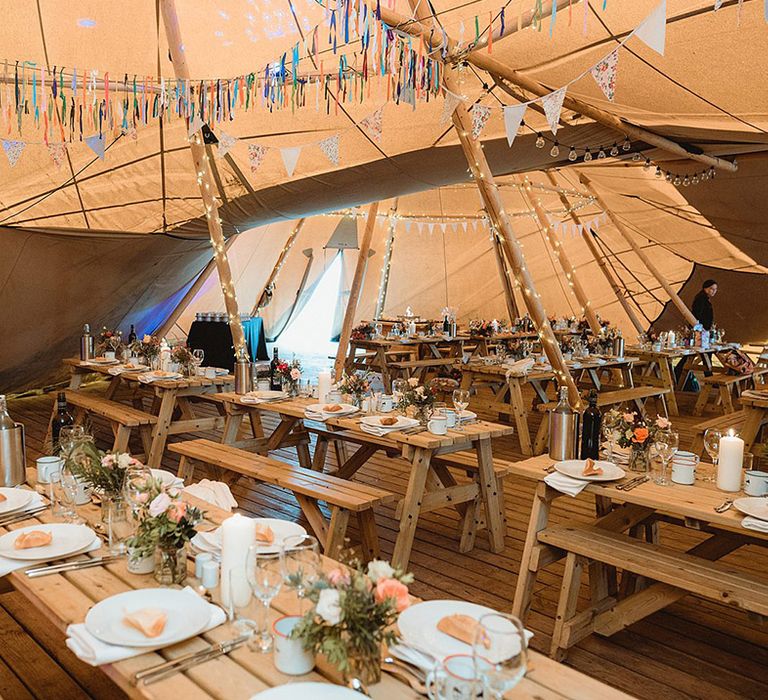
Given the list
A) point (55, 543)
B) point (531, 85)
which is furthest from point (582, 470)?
point (531, 85)

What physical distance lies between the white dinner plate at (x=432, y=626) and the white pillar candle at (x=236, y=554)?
338 mm

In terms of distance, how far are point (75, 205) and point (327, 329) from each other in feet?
32.8

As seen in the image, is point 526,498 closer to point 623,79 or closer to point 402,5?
point 623,79

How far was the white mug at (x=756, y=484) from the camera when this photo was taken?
2410 mm

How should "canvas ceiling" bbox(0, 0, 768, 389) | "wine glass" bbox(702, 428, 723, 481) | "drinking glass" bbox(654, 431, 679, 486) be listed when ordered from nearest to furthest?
"drinking glass" bbox(654, 431, 679, 486) < "wine glass" bbox(702, 428, 723, 481) < "canvas ceiling" bbox(0, 0, 768, 389)

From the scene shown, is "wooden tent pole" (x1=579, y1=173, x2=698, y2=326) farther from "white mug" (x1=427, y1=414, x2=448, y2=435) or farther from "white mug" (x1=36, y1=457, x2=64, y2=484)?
"white mug" (x1=36, y1=457, x2=64, y2=484)

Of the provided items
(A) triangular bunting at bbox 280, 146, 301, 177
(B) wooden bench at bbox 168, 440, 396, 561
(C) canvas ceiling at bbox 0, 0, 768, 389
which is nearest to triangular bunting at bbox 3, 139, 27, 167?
(C) canvas ceiling at bbox 0, 0, 768, 389

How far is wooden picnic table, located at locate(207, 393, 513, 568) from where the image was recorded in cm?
343

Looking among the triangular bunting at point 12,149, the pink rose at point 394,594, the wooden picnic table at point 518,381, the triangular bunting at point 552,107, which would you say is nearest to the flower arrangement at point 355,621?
the pink rose at point 394,594

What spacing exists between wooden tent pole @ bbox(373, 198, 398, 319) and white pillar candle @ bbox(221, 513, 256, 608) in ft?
37.2

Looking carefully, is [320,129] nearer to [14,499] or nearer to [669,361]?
[669,361]

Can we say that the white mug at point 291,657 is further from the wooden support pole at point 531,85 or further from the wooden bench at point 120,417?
the wooden support pole at point 531,85

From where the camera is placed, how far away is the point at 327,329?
643 inches

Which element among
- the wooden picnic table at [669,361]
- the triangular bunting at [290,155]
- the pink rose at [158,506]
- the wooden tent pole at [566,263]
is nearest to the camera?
the pink rose at [158,506]
